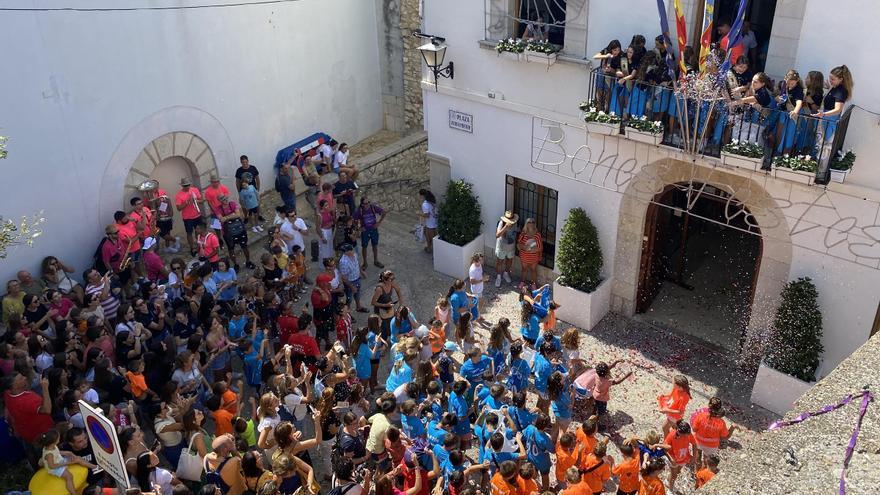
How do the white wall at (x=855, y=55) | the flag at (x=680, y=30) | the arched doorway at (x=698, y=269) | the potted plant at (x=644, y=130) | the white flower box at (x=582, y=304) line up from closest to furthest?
the white wall at (x=855, y=55), the flag at (x=680, y=30), the potted plant at (x=644, y=130), the arched doorway at (x=698, y=269), the white flower box at (x=582, y=304)

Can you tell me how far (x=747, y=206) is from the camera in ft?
38.9

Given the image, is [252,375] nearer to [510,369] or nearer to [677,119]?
[510,369]

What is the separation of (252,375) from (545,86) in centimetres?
652

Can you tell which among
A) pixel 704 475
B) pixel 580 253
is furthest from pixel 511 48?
pixel 704 475

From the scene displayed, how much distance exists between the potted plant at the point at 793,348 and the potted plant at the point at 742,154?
6.61 feet

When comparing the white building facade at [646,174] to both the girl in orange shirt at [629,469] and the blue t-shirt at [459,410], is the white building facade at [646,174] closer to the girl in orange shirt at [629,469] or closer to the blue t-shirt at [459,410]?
the girl in orange shirt at [629,469]

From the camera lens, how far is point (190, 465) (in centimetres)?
891

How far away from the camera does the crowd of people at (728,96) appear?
10125mm

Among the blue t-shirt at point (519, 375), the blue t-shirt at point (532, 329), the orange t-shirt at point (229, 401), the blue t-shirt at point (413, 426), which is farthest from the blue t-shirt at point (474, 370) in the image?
the orange t-shirt at point (229, 401)

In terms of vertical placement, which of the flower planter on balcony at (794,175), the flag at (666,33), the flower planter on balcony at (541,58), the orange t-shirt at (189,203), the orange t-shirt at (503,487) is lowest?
the orange t-shirt at (503,487)

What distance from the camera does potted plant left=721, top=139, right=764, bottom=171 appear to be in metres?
10.6

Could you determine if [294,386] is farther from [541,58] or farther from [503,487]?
[541,58]

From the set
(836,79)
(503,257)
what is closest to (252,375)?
(503,257)

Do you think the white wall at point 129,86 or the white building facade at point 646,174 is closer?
the white building facade at point 646,174
